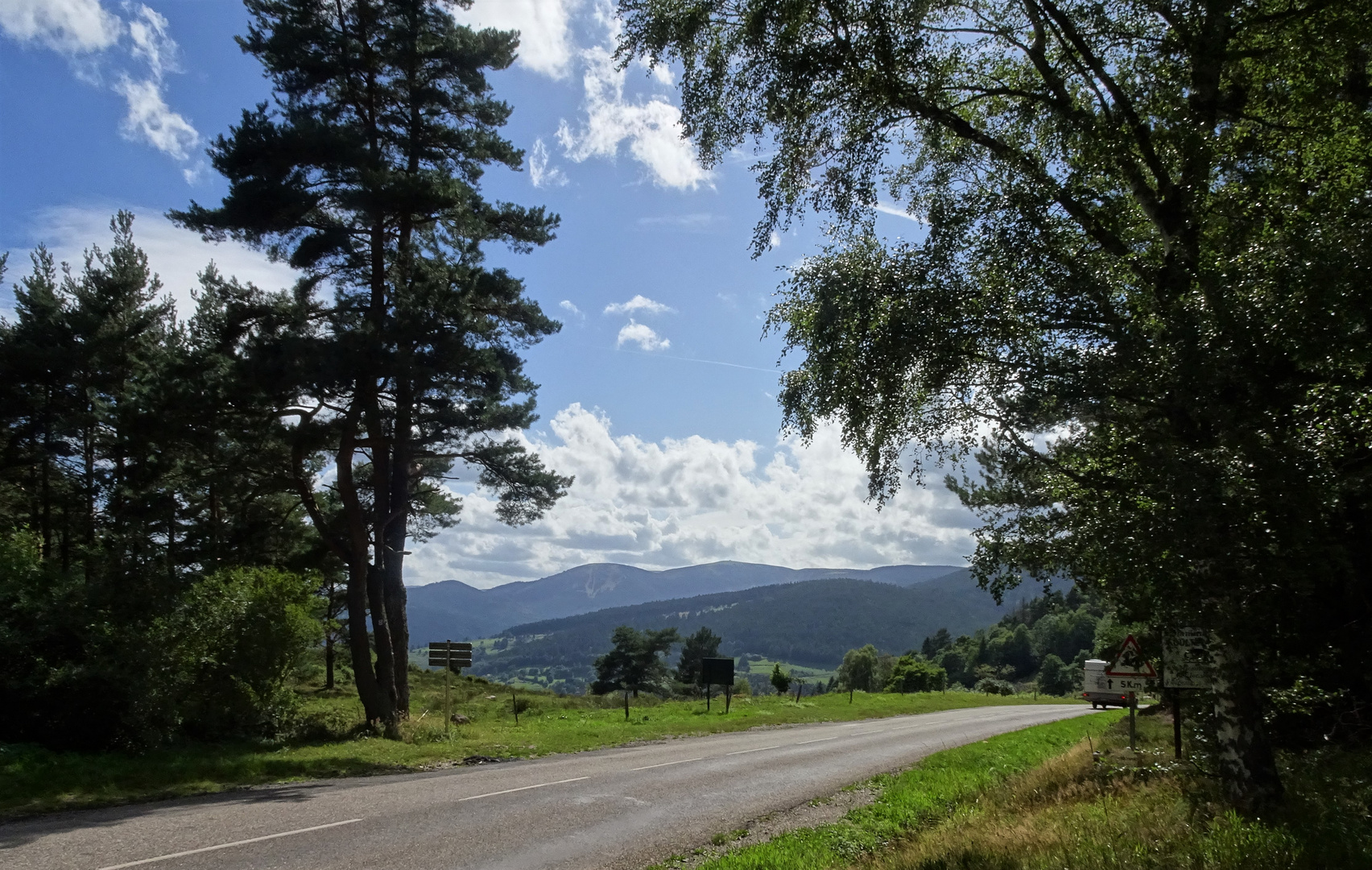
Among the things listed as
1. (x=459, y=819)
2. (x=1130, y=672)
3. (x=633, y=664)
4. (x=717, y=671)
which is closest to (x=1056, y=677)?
(x=633, y=664)

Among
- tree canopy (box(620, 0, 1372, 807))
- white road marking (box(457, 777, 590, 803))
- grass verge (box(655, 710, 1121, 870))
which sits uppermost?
tree canopy (box(620, 0, 1372, 807))

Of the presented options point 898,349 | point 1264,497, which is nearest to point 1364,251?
point 1264,497

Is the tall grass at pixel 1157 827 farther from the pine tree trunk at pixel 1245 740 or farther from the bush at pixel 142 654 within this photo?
the bush at pixel 142 654

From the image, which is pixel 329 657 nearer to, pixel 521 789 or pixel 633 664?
pixel 521 789

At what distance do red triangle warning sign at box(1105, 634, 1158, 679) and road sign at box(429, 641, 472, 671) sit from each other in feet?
53.2

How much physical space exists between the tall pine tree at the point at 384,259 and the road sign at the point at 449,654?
2.88 feet

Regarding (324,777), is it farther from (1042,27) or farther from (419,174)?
(1042,27)

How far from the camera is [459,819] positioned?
32.7 ft

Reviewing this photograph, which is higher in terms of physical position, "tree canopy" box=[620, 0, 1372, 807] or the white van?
"tree canopy" box=[620, 0, 1372, 807]

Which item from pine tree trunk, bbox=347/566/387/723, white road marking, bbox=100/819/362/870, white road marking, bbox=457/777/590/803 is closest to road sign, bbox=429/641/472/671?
pine tree trunk, bbox=347/566/387/723

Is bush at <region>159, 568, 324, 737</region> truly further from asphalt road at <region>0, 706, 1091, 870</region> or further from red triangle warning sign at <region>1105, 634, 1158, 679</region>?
red triangle warning sign at <region>1105, 634, 1158, 679</region>

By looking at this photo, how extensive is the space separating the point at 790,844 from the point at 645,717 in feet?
72.5

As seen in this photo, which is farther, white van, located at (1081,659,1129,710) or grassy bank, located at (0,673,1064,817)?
white van, located at (1081,659,1129,710)

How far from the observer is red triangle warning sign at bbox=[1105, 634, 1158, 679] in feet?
44.6
